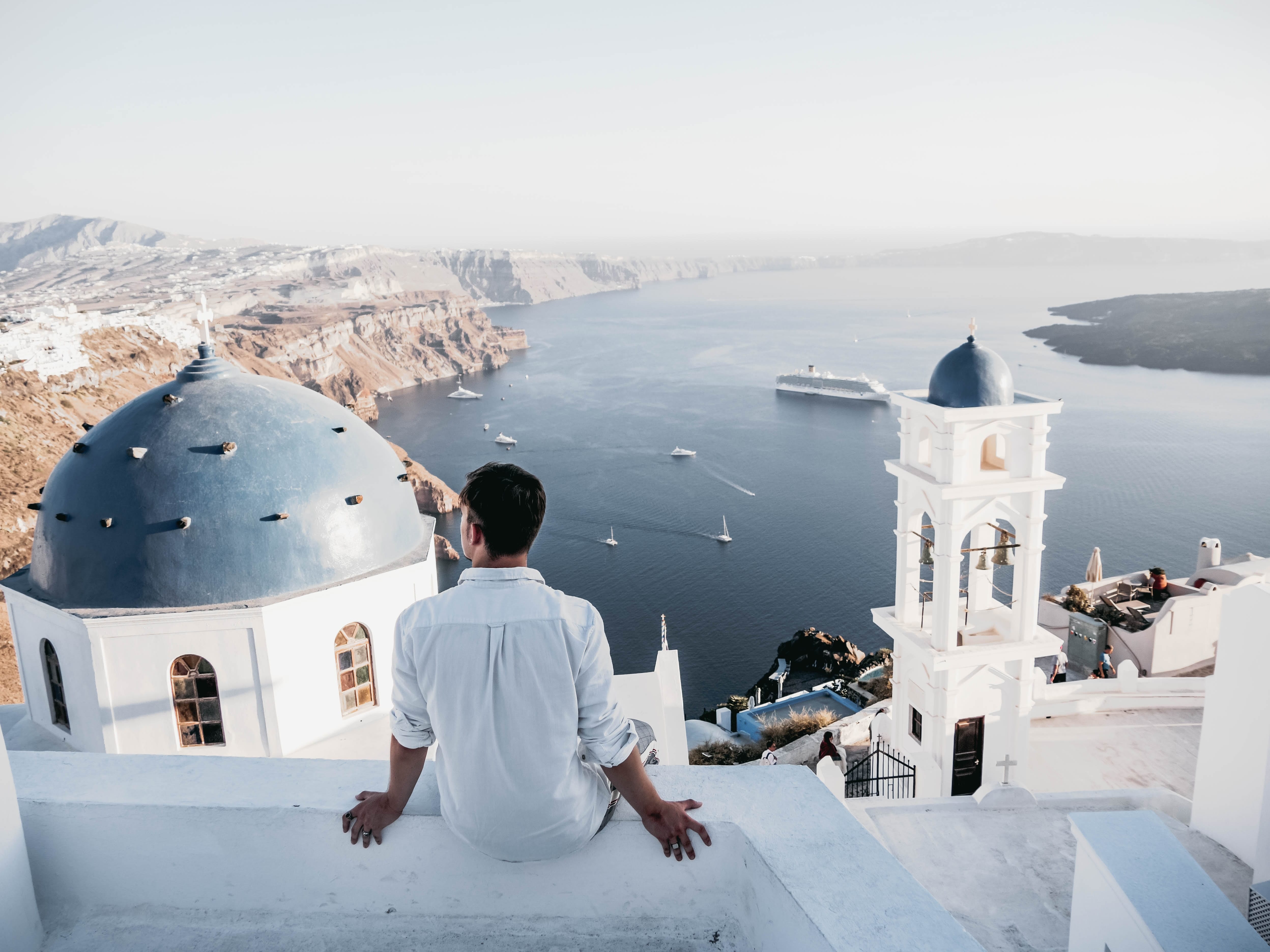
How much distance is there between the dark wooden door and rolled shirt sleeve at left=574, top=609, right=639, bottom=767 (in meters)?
7.71

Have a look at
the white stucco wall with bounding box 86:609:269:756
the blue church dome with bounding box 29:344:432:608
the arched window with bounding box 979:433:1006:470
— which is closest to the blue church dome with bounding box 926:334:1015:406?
the arched window with bounding box 979:433:1006:470

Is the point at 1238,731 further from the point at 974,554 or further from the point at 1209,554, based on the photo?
the point at 1209,554

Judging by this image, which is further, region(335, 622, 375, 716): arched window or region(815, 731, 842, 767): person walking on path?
region(815, 731, 842, 767): person walking on path

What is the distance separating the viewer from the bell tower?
27.4ft

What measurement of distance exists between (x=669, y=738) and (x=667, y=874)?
293 inches

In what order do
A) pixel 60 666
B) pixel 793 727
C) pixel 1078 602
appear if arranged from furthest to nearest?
pixel 793 727 < pixel 1078 602 < pixel 60 666

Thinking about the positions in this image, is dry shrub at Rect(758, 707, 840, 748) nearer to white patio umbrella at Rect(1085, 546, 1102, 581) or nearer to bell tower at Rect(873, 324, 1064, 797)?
bell tower at Rect(873, 324, 1064, 797)

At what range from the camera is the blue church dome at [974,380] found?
8.28 meters

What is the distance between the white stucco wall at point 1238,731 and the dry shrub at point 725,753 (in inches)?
349

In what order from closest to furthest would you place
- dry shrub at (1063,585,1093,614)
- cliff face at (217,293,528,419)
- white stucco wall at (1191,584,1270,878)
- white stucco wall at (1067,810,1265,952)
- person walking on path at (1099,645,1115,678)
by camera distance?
white stucco wall at (1067,810,1265,952) → white stucco wall at (1191,584,1270,878) → person walking on path at (1099,645,1115,678) → dry shrub at (1063,585,1093,614) → cliff face at (217,293,528,419)

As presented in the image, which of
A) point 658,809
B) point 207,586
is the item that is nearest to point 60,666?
point 207,586

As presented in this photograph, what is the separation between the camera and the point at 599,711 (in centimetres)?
191

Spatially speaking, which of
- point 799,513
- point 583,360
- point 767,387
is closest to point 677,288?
point 583,360

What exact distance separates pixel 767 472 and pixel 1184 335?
45.9 metres
